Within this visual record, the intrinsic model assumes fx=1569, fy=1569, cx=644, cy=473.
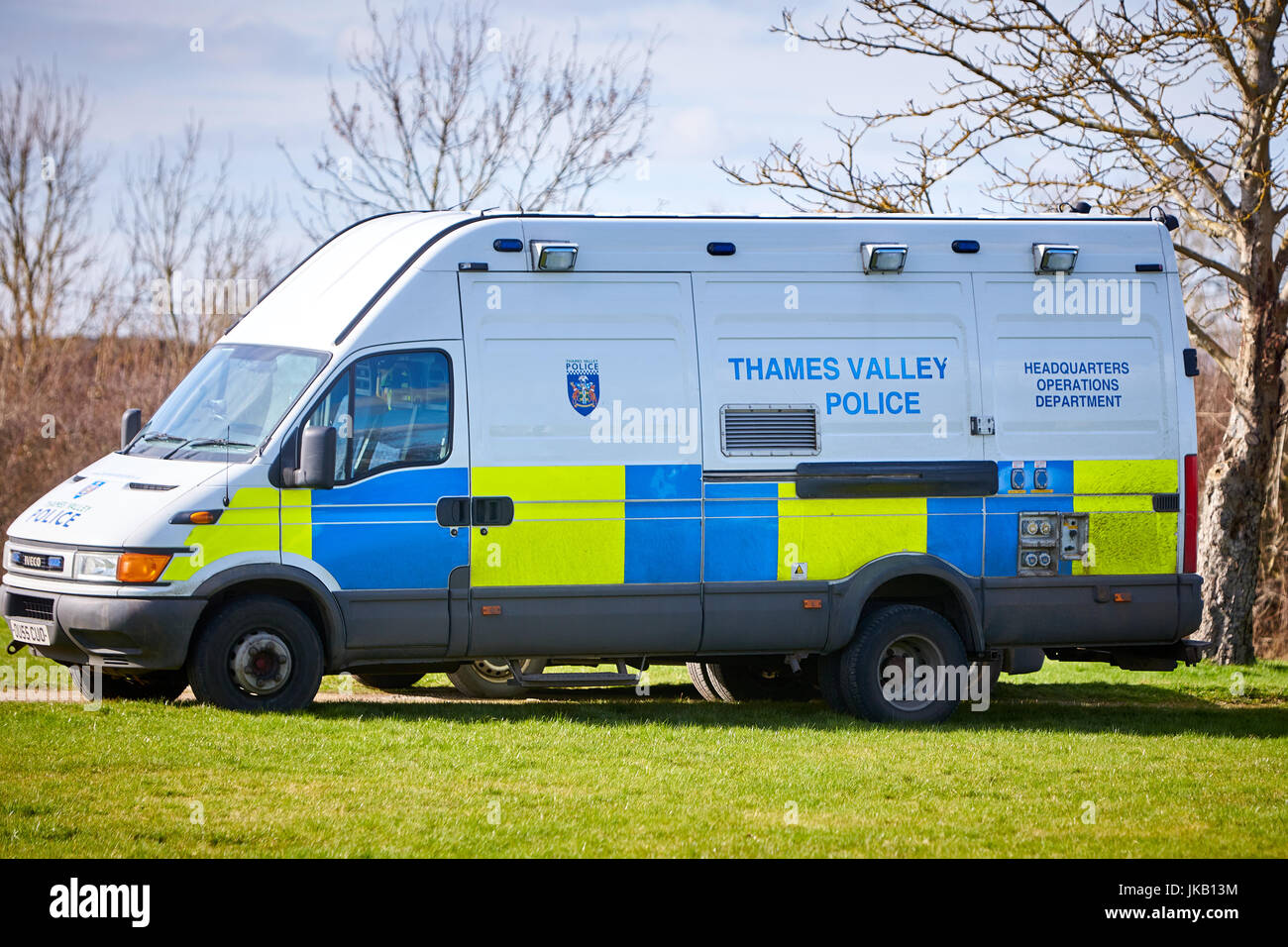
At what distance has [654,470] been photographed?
378 inches

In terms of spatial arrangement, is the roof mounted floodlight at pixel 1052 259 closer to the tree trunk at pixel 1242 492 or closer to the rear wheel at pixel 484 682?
the rear wheel at pixel 484 682

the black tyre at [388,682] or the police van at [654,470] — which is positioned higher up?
the police van at [654,470]

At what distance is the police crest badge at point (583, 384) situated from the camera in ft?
31.2

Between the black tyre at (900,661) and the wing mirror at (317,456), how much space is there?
11.5ft

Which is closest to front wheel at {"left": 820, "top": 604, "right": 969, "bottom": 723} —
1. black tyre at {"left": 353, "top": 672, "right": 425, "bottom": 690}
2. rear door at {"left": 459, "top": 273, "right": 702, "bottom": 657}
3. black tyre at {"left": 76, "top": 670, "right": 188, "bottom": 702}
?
rear door at {"left": 459, "top": 273, "right": 702, "bottom": 657}

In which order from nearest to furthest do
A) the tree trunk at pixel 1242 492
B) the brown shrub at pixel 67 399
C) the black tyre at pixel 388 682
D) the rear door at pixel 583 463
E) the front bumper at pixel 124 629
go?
1. the front bumper at pixel 124 629
2. the rear door at pixel 583 463
3. the black tyre at pixel 388 682
4. the tree trunk at pixel 1242 492
5. the brown shrub at pixel 67 399

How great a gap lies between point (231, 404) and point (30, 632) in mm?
1783

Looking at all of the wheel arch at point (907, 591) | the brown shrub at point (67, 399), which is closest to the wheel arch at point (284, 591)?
the wheel arch at point (907, 591)

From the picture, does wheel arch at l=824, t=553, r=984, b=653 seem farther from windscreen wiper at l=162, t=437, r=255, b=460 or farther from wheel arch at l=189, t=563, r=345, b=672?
windscreen wiper at l=162, t=437, r=255, b=460

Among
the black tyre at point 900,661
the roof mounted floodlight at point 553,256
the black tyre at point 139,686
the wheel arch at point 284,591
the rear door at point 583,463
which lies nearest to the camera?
the wheel arch at point 284,591

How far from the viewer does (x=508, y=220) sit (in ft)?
31.6

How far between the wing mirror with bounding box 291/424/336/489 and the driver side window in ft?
0.69
